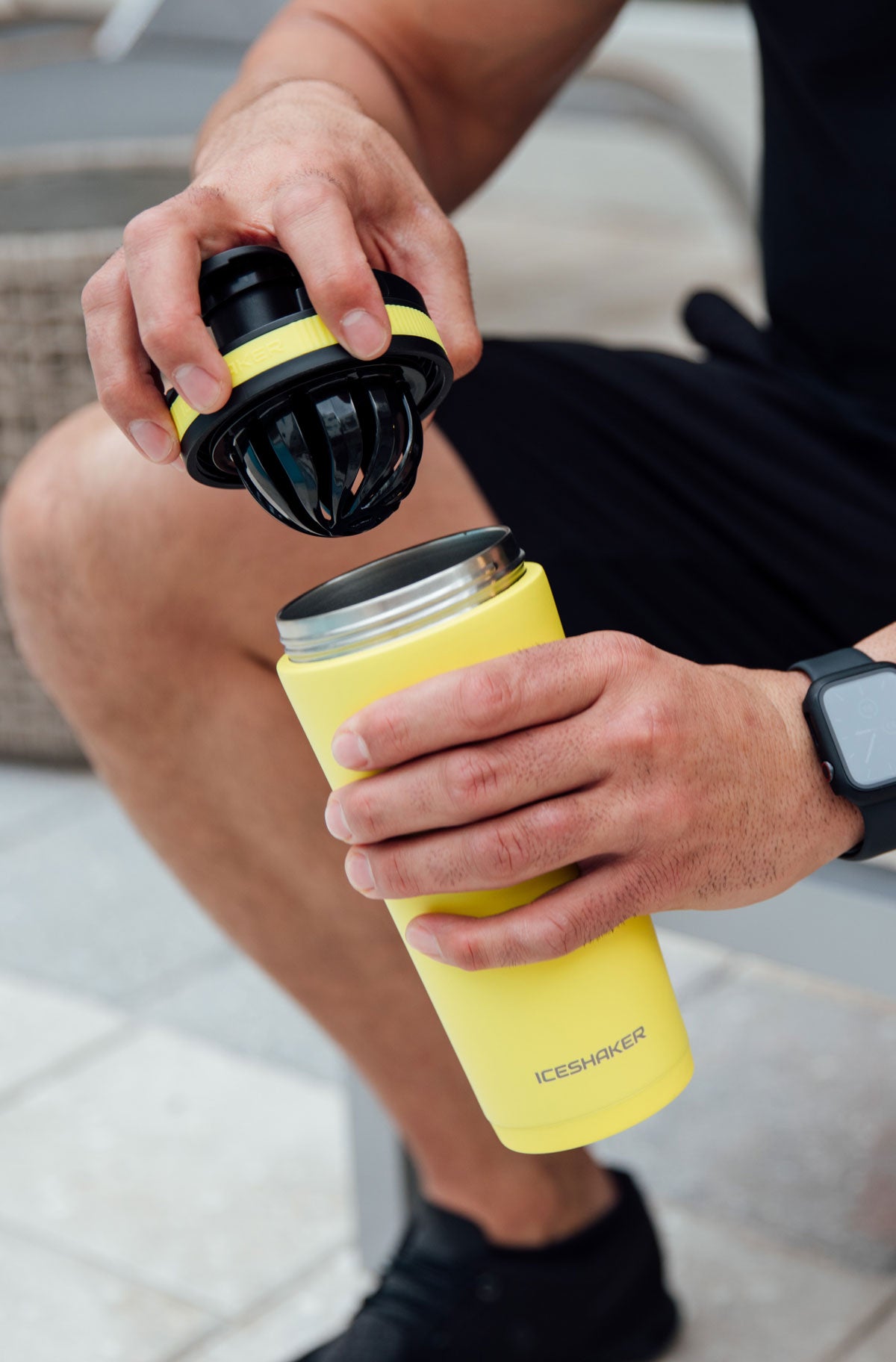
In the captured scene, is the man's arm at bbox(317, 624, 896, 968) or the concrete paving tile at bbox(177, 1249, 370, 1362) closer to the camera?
the man's arm at bbox(317, 624, 896, 968)

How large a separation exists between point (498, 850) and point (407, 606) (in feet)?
0.30

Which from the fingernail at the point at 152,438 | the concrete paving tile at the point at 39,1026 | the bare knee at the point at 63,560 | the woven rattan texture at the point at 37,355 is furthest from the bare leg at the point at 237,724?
the woven rattan texture at the point at 37,355

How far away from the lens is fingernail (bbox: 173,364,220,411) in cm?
51

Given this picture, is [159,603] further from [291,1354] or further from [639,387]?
[291,1354]

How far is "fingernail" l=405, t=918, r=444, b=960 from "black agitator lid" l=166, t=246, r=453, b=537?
0.16 metres

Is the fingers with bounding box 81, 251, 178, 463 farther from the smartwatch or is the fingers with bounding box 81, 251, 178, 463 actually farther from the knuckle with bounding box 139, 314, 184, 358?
the smartwatch

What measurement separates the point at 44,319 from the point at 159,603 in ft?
3.55

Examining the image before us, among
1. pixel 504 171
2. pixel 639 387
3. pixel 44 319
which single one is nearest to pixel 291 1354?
pixel 639 387

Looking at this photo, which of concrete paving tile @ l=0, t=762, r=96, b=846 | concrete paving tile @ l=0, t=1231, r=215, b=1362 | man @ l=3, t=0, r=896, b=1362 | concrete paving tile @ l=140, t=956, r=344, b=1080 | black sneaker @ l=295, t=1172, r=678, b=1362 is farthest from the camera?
concrete paving tile @ l=0, t=762, r=96, b=846

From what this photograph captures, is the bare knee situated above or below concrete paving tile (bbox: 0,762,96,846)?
above

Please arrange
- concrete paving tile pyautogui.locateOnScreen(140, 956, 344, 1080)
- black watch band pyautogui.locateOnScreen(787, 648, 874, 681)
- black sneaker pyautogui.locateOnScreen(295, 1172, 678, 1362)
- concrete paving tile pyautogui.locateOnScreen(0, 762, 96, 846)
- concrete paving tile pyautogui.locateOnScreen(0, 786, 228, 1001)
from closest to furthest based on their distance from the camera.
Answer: black watch band pyautogui.locateOnScreen(787, 648, 874, 681) < black sneaker pyautogui.locateOnScreen(295, 1172, 678, 1362) < concrete paving tile pyautogui.locateOnScreen(140, 956, 344, 1080) < concrete paving tile pyautogui.locateOnScreen(0, 786, 228, 1001) < concrete paving tile pyautogui.locateOnScreen(0, 762, 96, 846)

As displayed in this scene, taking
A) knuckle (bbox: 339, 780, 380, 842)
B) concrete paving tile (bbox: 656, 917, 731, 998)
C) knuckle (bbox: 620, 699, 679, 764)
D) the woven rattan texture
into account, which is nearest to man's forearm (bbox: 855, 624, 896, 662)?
knuckle (bbox: 620, 699, 679, 764)

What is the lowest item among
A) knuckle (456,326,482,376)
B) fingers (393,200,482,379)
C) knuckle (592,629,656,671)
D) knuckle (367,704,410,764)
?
knuckle (592,629,656,671)

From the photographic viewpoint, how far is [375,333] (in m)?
0.51
